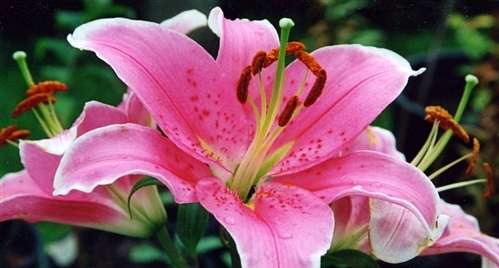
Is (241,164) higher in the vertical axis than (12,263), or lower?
higher

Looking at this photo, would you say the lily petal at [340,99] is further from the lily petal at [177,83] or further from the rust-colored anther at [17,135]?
the rust-colored anther at [17,135]

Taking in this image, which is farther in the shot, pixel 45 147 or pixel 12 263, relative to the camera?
pixel 12 263

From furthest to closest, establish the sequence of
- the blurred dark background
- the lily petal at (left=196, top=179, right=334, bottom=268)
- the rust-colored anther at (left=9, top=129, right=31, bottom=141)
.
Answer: the blurred dark background < the rust-colored anther at (left=9, top=129, right=31, bottom=141) < the lily petal at (left=196, top=179, right=334, bottom=268)

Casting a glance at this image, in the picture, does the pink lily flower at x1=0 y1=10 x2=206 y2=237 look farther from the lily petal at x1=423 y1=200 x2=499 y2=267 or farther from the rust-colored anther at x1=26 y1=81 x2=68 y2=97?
the lily petal at x1=423 y1=200 x2=499 y2=267

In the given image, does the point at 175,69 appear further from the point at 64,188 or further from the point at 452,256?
the point at 452,256

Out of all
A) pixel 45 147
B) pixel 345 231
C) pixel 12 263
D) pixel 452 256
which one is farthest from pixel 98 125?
pixel 452 256

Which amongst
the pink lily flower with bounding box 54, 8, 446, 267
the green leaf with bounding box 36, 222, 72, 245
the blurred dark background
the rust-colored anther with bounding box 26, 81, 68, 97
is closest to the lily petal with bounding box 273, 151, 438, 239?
the pink lily flower with bounding box 54, 8, 446, 267
